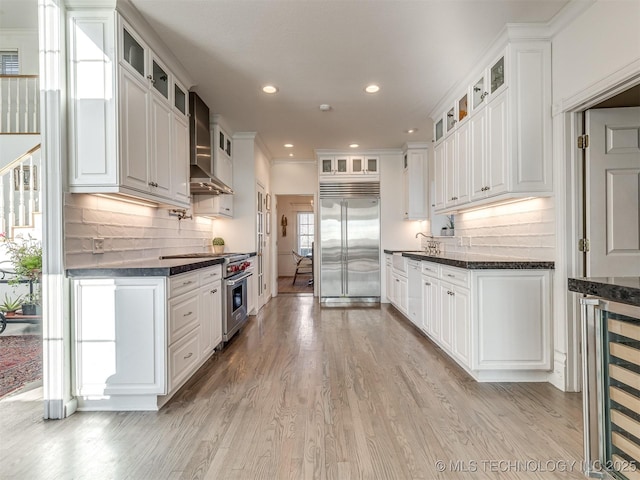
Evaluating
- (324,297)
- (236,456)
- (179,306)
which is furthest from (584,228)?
(324,297)

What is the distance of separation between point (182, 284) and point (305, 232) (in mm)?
8048

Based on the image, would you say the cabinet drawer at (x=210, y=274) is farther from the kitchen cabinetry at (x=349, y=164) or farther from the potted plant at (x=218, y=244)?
the kitchen cabinetry at (x=349, y=164)

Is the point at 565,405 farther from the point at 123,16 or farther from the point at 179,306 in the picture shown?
the point at 123,16

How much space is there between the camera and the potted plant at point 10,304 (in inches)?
156

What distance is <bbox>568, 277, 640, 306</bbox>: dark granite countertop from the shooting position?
1040 mm

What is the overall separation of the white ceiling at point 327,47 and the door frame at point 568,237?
0.82 m

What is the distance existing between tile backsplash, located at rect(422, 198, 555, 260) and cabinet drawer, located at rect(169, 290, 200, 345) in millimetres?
2777

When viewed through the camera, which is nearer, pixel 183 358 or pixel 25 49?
pixel 183 358

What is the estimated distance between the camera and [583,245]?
243 centimetres

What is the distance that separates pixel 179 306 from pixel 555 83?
3.24m

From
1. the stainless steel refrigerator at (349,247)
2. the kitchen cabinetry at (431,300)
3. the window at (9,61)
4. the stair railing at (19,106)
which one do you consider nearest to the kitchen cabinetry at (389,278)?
the stainless steel refrigerator at (349,247)

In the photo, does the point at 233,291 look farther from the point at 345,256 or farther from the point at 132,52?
the point at 345,256

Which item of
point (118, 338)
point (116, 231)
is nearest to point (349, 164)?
point (116, 231)

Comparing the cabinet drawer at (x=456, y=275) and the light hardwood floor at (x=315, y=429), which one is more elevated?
the cabinet drawer at (x=456, y=275)
